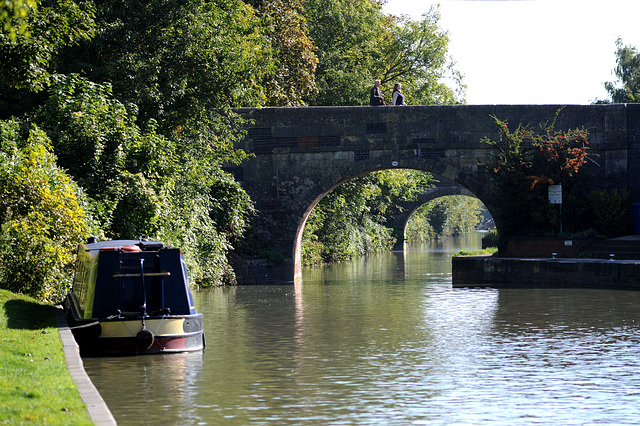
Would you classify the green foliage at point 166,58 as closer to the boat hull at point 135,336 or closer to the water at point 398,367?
the water at point 398,367

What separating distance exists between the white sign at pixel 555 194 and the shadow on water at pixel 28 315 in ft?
42.1

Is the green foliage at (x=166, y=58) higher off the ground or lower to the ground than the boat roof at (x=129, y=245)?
higher

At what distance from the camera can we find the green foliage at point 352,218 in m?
28.8

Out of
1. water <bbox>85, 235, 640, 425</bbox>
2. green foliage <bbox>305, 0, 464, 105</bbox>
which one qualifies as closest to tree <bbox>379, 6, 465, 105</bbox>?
green foliage <bbox>305, 0, 464, 105</bbox>

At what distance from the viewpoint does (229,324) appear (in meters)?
13.9

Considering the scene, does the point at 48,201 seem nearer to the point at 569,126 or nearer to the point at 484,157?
the point at 484,157

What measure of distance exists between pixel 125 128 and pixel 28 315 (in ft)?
20.0

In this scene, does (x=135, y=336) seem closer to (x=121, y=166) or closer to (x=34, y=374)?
(x=34, y=374)

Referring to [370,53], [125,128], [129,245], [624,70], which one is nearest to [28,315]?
[129,245]

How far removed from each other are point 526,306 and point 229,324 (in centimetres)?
552

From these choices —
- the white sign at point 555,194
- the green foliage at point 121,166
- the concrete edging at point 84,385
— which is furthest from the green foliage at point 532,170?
the concrete edging at point 84,385

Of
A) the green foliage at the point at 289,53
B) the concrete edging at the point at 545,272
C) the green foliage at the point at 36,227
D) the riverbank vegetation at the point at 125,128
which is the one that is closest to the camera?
the green foliage at the point at 36,227

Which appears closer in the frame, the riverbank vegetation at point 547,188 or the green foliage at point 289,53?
the riverbank vegetation at point 547,188

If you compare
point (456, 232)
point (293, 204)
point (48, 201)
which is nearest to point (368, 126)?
point (293, 204)
